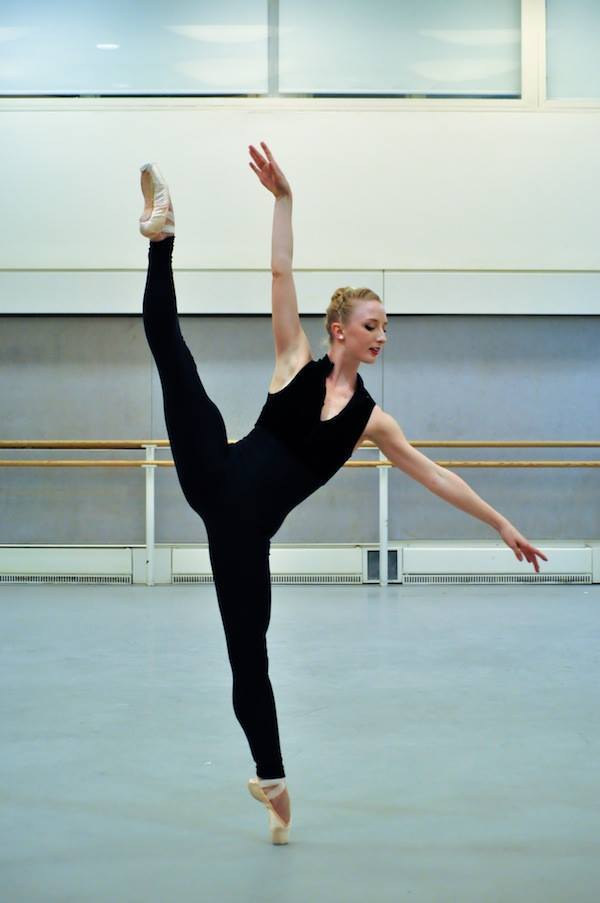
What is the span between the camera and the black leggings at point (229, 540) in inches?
85.0

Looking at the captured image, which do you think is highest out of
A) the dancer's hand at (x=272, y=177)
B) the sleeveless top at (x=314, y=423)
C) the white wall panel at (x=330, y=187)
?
the white wall panel at (x=330, y=187)

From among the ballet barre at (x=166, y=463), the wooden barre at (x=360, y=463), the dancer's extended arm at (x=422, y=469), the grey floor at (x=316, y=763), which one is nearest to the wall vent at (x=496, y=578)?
the ballet barre at (x=166, y=463)

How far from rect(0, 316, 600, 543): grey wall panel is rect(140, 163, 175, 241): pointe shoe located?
453 cm

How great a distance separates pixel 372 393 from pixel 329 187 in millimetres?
1397

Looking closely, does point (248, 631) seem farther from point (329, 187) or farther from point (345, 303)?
point (329, 187)

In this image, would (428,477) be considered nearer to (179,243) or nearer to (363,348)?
(363,348)

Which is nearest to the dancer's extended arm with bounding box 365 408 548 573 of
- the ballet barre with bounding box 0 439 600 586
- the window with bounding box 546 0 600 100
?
the ballet barre with bounding box 0 439 600 586

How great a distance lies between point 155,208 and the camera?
2305 millimetres

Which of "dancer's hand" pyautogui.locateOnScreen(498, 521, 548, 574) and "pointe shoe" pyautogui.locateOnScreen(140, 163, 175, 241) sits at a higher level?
"pointe shoe" pyautogui.locateOnScreen(140, 163, 175, 241)

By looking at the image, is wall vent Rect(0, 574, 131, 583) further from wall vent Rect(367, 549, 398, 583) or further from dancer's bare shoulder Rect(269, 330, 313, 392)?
dancer's bare shoulder Rect(269, 330, 313, 392)

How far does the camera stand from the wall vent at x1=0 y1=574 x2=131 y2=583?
6520 mm

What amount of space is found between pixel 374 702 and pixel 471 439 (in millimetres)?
3764

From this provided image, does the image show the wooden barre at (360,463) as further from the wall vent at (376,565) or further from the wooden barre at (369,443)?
the wall vent at (376,565)

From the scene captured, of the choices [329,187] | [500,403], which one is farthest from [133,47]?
[500,403]
